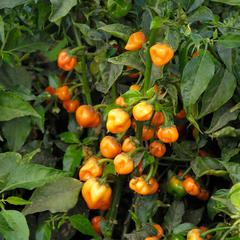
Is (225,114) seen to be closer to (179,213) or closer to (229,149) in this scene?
(229,149)

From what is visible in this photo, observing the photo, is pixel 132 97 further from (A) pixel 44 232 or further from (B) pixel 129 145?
(A) pixel 44 232

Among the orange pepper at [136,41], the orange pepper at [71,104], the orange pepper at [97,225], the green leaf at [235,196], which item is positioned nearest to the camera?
the green leaf at [235,196]

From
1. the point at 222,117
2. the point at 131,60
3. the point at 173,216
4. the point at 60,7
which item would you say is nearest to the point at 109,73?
the point at 131,60

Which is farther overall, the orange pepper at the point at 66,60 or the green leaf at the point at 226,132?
the orange pepper at the point at 66,60

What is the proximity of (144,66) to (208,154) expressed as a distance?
359 mm

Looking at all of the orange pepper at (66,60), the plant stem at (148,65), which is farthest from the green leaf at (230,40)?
the orange pepper at (66,60)

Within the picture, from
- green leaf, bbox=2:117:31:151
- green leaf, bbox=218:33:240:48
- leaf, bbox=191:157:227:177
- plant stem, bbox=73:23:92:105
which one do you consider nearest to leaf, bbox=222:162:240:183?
leaf, bbox=191:157:227:177

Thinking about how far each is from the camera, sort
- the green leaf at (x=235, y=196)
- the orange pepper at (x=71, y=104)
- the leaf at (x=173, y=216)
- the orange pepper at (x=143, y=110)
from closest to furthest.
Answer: the green leaf at (x=235, y=196) < the orange pepper at (x=143, y=110) < the leaf at (x=173, y=216) < the orange pepper at (x=71, y=104)

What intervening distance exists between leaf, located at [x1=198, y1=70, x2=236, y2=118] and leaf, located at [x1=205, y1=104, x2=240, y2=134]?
6 cm

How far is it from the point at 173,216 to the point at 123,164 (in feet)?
0.84

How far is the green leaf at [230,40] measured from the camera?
1334 mm

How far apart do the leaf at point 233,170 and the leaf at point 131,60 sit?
324 mm

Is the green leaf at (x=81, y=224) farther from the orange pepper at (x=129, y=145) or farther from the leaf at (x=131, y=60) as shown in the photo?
the leaf at (x=131, y=60)

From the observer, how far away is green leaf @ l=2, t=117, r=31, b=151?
1694mm
